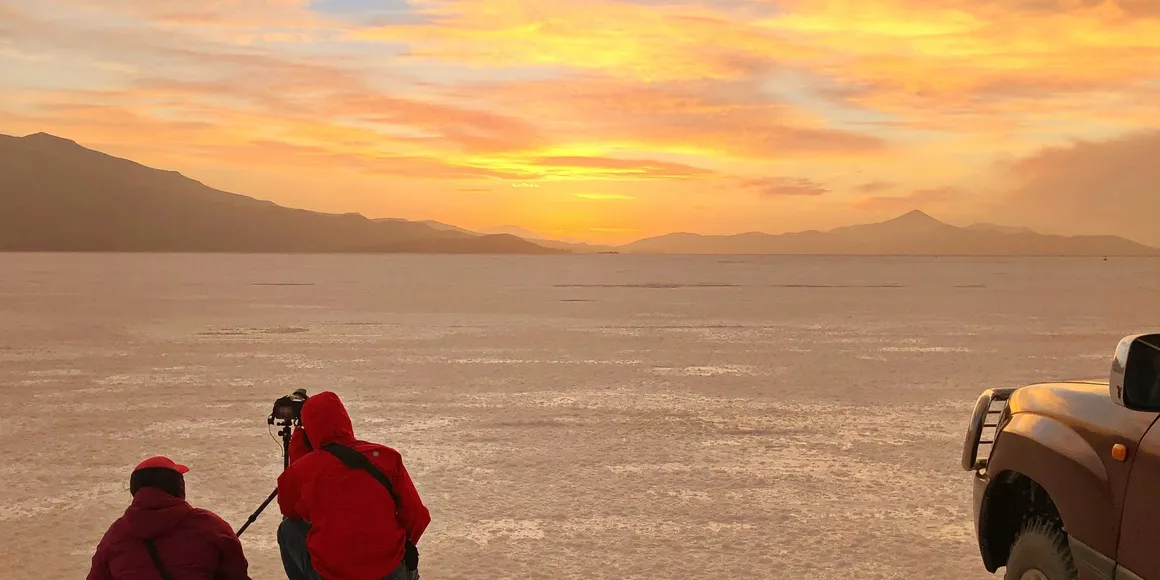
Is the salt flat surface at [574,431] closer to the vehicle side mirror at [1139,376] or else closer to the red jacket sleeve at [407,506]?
the red jacket sleeve at [407,506]

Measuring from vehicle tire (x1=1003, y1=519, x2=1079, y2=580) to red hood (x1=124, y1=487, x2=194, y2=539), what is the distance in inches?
133

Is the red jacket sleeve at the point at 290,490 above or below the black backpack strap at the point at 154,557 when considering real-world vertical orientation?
above

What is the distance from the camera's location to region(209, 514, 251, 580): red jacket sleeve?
149 inches

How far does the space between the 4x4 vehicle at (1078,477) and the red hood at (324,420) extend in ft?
9.01

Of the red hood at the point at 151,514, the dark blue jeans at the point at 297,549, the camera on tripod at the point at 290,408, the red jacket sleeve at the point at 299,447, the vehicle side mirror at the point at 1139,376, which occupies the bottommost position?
the dark blue jeans at the point at 297,549

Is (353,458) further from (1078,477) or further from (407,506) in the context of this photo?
(1078,477)

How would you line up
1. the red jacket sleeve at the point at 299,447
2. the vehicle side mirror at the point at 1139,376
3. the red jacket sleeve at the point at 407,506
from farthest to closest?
the red jacket sleeve at the point at 299,447 → the red jacket sleeve at the point at 407,506 → the vehicle side mirror at the point at 1139,376

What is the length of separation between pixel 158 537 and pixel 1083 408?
349cm

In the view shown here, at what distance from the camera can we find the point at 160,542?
366 centimetres

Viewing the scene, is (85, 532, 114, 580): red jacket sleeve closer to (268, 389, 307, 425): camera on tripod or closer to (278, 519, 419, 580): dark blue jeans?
(278, 519, 419, 580): dark blue jeans

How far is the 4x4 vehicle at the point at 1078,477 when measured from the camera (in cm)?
340

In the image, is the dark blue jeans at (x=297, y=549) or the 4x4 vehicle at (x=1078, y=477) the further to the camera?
the dark blue jeans at (x=297, y=549)

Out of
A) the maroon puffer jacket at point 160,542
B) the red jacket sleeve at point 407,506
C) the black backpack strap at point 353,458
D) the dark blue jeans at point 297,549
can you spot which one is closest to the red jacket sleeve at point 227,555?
the maroon puffer jacket at point 160,542

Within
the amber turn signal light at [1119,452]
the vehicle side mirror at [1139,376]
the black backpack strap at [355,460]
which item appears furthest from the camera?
the black backpack strap at [355,460]
